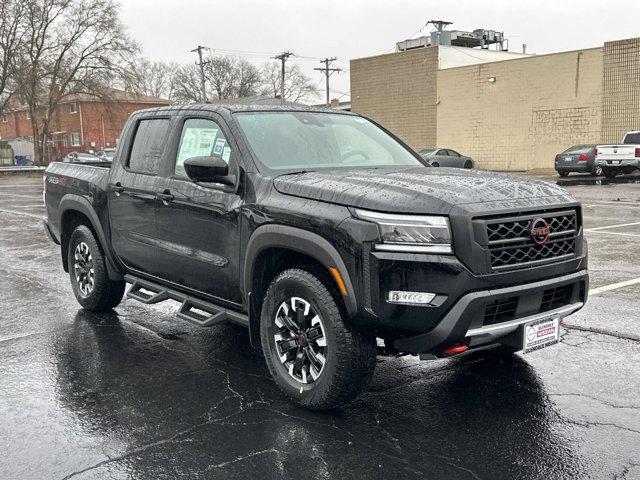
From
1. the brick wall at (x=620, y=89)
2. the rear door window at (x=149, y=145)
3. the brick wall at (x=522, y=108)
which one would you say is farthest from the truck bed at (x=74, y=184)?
the brick wall at (x=522, y=108)

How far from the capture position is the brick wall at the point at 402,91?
133 feet

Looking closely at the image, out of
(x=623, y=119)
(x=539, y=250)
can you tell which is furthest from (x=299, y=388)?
(x=623, y=119)

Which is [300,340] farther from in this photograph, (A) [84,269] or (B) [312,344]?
(A) [84,269]

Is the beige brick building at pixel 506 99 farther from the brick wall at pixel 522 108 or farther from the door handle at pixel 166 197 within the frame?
the door handle at pixel 166 197

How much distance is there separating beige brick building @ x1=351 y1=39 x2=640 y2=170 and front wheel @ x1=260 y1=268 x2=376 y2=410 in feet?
107

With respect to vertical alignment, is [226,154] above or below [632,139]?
above

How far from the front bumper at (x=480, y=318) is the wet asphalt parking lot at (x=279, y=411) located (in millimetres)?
561

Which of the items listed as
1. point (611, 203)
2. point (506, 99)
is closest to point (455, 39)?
point (506, 99)

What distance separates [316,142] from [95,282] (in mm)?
2763

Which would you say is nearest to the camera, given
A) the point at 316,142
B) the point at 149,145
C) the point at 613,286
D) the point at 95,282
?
the point at 316,142

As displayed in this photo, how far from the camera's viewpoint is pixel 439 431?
381 cm

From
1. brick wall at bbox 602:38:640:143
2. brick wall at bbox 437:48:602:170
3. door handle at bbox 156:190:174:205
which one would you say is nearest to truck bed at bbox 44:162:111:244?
door handle at bbox 156:190:174:205

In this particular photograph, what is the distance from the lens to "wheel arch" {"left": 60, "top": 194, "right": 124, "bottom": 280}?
20.0ft

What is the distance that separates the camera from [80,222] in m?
6.70
